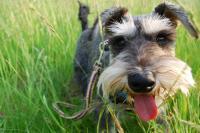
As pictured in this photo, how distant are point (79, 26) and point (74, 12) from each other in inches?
20.5

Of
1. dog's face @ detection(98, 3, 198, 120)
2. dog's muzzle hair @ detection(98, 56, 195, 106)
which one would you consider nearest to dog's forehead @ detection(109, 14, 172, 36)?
dog's face @ detection(98, 3, 198, 120)

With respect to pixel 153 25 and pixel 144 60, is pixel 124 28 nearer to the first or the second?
pixel 153 25

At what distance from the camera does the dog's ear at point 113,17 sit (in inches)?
144

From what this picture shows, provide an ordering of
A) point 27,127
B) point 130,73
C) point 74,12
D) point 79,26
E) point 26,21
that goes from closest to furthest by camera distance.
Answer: point 130,73
point 27,127
point 26,21
point 79,26
point 74,12

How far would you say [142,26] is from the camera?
136 inches

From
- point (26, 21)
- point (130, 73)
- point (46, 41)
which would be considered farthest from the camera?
point (26, 21)

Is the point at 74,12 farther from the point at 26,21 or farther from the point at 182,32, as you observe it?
the point at 182,32

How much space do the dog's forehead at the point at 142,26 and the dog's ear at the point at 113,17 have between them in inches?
3.9

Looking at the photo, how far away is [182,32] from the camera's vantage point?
484cm

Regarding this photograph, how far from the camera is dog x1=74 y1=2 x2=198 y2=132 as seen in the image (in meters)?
2.84

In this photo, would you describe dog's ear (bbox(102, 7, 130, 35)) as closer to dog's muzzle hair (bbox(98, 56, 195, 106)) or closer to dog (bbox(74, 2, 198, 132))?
dog (bbox(74, 2, 198, 132))

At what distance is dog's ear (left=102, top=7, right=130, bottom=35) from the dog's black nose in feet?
2.82

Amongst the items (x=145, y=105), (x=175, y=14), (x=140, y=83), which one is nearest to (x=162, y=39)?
(x=175, y=14)

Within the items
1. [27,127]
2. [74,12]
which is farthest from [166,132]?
[74,12]
